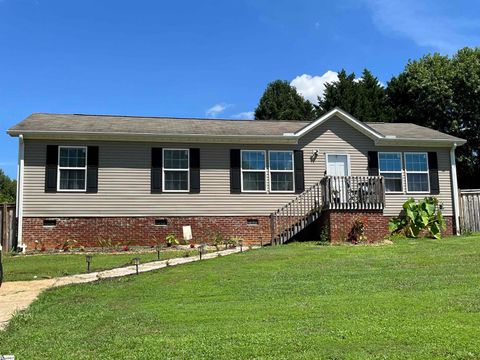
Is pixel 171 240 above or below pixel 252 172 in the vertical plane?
below

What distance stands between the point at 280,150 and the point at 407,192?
5109mm

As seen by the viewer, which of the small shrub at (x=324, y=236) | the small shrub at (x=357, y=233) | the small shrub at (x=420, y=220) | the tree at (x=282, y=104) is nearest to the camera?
the small shrub at (x=357, y=233)

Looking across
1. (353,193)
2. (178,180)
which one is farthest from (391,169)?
(178,180)

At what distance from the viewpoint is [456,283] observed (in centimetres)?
768

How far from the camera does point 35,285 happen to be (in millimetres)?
8969

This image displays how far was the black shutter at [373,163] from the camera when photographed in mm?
17672

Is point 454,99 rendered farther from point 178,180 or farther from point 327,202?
point 178,180

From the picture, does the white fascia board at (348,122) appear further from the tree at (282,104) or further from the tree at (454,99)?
the tree at (282,104)

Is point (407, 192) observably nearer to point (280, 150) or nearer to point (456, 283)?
point (280, 150)

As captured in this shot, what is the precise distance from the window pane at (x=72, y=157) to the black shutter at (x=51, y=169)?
22cm

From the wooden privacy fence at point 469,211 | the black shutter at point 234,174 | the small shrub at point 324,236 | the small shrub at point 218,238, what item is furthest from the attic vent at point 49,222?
the wooden privacy fence at point 469,211

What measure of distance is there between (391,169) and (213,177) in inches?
267

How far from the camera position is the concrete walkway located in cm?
711

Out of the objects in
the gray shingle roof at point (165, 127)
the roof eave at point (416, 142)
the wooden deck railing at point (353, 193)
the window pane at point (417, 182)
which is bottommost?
the wooden deck railing at point (353, 193)
